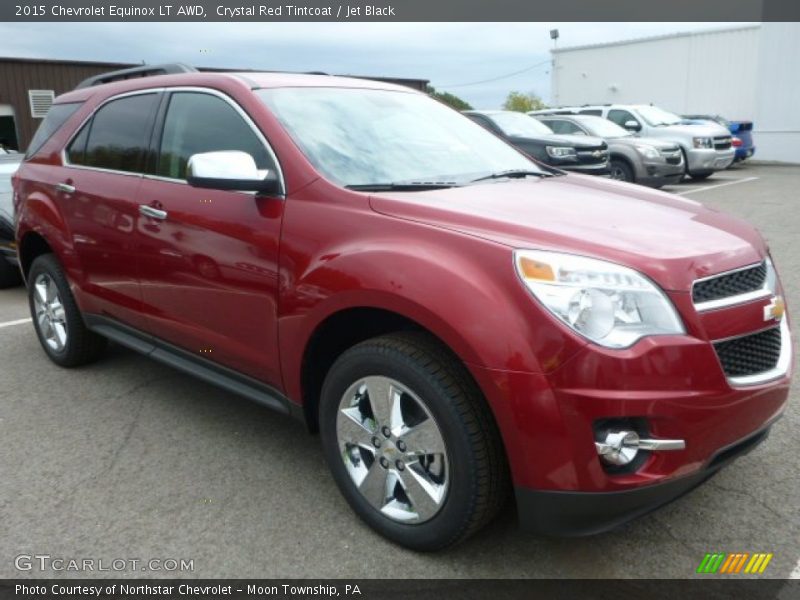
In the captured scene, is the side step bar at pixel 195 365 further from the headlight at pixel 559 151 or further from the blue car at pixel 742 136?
the blue car at pixel 742 136

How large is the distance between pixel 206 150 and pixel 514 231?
1739 mm

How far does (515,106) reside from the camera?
5719 centimetres

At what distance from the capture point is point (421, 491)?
8.15 ft

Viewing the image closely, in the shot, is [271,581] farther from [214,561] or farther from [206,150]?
[206,150]

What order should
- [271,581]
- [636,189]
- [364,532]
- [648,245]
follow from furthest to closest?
[636,189] → [364,532] → [271,581] → [648,245]

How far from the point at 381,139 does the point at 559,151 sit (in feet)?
28.8

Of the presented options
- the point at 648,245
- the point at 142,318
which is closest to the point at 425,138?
the point at 648,245

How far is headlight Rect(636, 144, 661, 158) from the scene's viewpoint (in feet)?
43.1

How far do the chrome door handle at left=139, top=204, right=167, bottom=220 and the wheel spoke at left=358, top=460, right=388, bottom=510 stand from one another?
1.61 m

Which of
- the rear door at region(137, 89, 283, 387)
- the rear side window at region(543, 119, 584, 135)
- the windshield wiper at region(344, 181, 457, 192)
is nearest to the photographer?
the windshield wiper at region(344, 181, 457, 192)

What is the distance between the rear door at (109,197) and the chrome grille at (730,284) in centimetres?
268

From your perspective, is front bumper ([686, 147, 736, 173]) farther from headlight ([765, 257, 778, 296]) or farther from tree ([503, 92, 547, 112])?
tree ([503, 92, 547, 112])

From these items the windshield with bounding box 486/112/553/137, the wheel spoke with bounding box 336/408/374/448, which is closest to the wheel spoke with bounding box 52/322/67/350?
the wheel spoke with bounding box 336/408/374/448

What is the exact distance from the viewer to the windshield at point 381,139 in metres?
2.97
